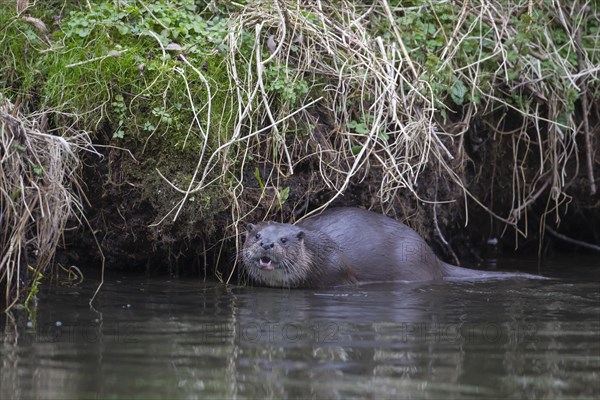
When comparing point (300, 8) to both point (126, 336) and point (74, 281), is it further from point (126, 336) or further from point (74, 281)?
point (126, 336)

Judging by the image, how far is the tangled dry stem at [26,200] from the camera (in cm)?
411

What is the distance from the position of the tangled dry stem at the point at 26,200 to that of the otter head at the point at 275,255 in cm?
115

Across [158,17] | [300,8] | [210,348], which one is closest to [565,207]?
[300,8]

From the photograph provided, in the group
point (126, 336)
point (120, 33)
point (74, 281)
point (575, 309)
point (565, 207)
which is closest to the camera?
point (126, 336)

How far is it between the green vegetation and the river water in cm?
65

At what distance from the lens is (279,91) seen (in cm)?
556

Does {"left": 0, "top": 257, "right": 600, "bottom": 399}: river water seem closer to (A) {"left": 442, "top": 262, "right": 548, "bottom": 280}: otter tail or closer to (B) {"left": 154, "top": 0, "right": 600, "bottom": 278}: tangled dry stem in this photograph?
(A) {"left": 442, "top": 262, "right": 548, "bottom": 280}: otter tail

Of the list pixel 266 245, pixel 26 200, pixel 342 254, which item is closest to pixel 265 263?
pixel 266 245

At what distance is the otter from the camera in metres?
5.30

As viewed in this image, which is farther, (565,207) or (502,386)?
(565,207)

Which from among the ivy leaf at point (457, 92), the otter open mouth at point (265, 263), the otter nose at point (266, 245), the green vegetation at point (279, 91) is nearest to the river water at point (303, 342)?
the otter open mouth at point (265, 263)

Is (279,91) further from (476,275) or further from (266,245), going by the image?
(476,275)

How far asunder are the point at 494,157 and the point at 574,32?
3.18 feet

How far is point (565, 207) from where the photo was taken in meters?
7.00
